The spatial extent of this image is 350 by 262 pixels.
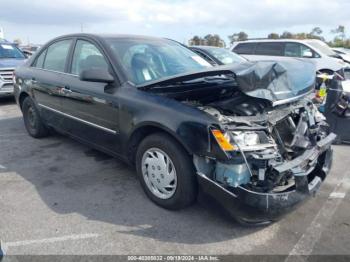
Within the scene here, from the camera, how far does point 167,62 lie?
382 centimetres

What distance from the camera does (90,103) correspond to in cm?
369

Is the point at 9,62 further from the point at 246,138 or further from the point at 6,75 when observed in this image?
the point at 246,138

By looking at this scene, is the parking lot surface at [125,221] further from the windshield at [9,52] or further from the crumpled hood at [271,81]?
the windshield at [9,52]

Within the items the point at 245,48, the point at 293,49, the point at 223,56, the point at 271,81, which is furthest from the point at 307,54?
the point at 271,81

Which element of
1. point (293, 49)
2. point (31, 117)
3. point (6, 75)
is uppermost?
point (293, 49)

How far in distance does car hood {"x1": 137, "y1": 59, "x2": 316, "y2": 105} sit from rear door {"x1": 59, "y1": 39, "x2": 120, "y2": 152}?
51 cm

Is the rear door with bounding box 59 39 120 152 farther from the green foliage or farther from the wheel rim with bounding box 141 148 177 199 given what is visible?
the green foliage

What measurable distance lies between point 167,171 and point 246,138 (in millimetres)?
795

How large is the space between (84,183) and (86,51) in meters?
1.58

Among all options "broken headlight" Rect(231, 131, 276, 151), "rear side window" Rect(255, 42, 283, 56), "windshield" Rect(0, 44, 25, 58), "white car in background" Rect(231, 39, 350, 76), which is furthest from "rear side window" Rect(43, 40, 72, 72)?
"rear side window" Rect(255, 42, 283, 56)

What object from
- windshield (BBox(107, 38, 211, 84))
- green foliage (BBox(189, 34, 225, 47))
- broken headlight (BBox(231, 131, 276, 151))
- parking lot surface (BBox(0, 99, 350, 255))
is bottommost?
parking lot surface (BBox(0, 99, 350, 255))

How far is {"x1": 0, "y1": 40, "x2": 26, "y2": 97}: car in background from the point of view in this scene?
8.16 m

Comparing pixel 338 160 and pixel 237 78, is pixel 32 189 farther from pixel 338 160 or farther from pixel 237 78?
pixel 338 160

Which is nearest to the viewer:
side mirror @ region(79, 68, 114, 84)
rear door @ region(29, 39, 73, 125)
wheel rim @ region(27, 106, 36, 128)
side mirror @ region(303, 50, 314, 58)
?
side mirror @ region(79, 68, 114, 84)
